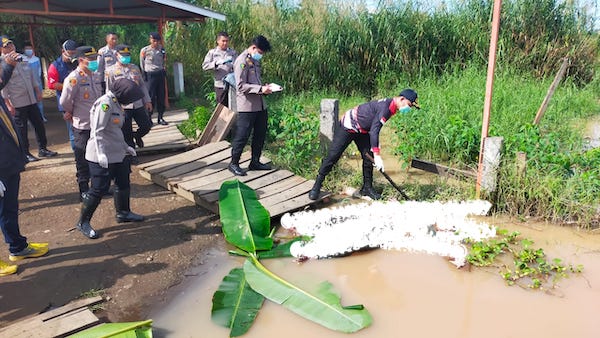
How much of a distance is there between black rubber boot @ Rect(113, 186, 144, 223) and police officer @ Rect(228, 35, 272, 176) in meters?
1.33

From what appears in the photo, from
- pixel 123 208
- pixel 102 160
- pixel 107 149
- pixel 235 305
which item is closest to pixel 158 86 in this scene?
pixel 123 208

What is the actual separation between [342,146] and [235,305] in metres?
2.33

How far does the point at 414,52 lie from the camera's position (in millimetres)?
11188

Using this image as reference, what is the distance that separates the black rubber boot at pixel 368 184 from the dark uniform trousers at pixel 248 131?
137 cm

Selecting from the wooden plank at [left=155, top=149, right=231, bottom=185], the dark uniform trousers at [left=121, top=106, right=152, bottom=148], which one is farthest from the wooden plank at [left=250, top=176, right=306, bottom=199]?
the dark uniform trousers at [left=121, top=106, right=152, bottom=148]

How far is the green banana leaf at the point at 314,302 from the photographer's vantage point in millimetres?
3246

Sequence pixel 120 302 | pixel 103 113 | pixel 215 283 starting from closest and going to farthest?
pixel 120 302 < pixel 215 283 < pixel 103 113

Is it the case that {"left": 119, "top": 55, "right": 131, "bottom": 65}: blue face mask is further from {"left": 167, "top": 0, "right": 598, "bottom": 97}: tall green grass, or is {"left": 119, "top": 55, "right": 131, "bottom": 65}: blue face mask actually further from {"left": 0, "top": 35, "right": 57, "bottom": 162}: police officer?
{"left": 167, "top": 0, "right": 598, "bottom": 97}: tall green grass

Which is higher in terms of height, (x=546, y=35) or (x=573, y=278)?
(x=546, y=35)

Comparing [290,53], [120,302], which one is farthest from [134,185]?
[290,53]

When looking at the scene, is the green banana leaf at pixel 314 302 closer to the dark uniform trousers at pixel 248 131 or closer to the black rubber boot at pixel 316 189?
the black rubber boot at pixel 316 189

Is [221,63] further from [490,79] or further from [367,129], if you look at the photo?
[490,79]

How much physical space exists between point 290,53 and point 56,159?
19.8ft

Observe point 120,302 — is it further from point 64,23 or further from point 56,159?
point 64,23
